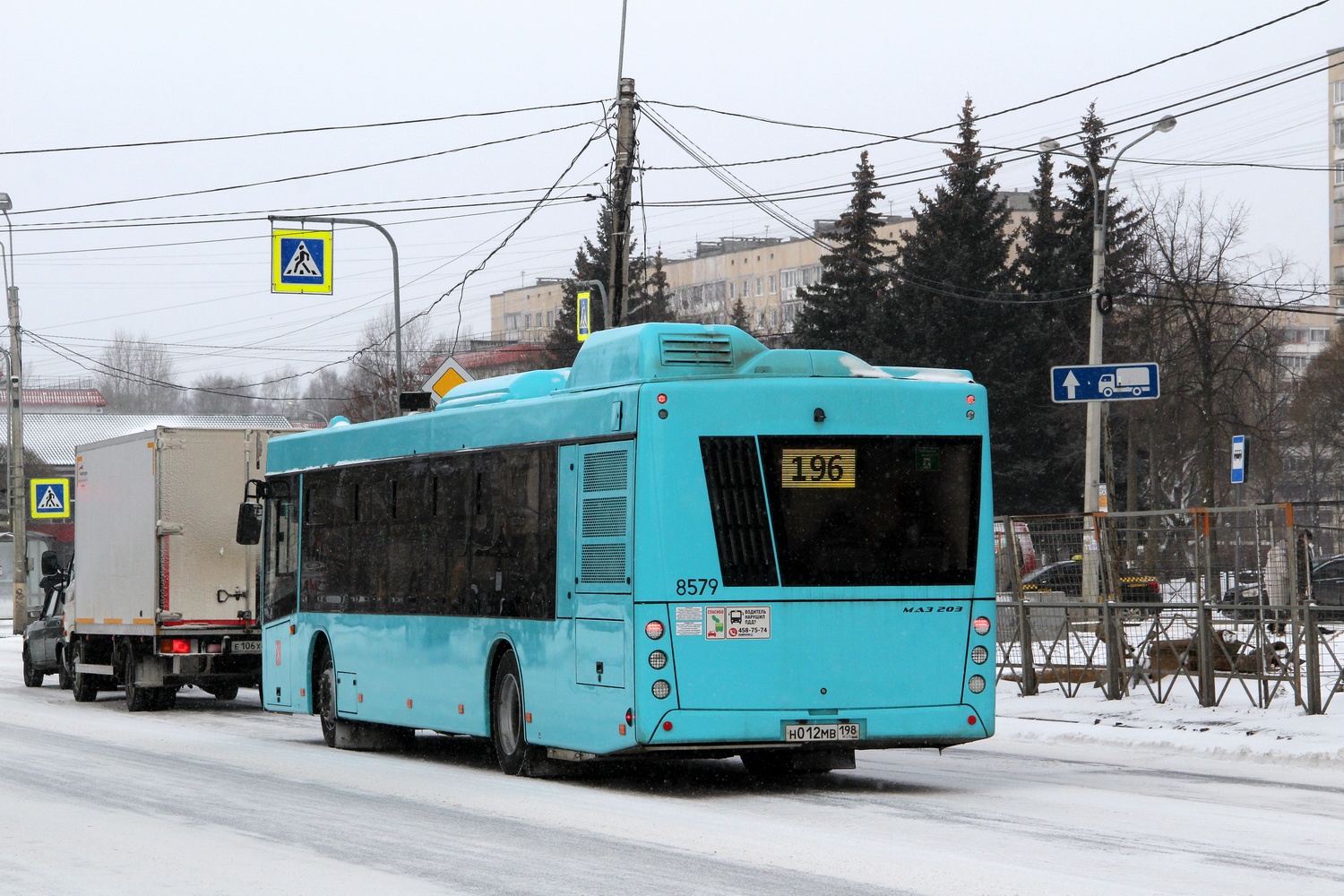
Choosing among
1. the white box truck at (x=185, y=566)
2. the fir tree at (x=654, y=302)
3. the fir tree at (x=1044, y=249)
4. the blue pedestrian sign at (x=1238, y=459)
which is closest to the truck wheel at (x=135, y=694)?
the white box truck at (x=185, y=566)

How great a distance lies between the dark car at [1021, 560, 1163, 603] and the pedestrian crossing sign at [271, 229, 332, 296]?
13.1 meters

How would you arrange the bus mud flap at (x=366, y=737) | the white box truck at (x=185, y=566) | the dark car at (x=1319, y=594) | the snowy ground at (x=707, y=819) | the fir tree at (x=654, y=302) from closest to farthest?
1. the snowy ground at (x=707, y=819)
2. the bus mud flap at (x=366, y=737)
3. the dark car at (x=1319, y=594)
4. the white box truck at (x=185, y=566)
5. the fir tree at (x=654, y=302)

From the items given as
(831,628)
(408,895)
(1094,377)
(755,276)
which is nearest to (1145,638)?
(1094,377)

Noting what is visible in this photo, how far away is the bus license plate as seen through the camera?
39.4 feet

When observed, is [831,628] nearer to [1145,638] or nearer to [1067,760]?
[1067,760]

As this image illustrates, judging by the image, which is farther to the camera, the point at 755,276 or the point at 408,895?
the point at 755,276

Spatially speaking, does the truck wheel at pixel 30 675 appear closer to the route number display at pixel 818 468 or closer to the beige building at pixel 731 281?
the route number display at pixel 818 468

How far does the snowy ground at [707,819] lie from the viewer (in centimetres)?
867

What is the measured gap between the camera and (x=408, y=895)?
825 cm

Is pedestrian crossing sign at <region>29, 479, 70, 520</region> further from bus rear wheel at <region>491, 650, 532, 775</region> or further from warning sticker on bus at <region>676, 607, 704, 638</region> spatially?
warning sticker on bus at <region>676, 607, 704, 638</region>

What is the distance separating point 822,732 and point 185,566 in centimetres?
1193

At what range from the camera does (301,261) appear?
29031 millimetres

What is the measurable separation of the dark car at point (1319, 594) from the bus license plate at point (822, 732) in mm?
6407

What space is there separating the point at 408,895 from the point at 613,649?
13.3 ft
